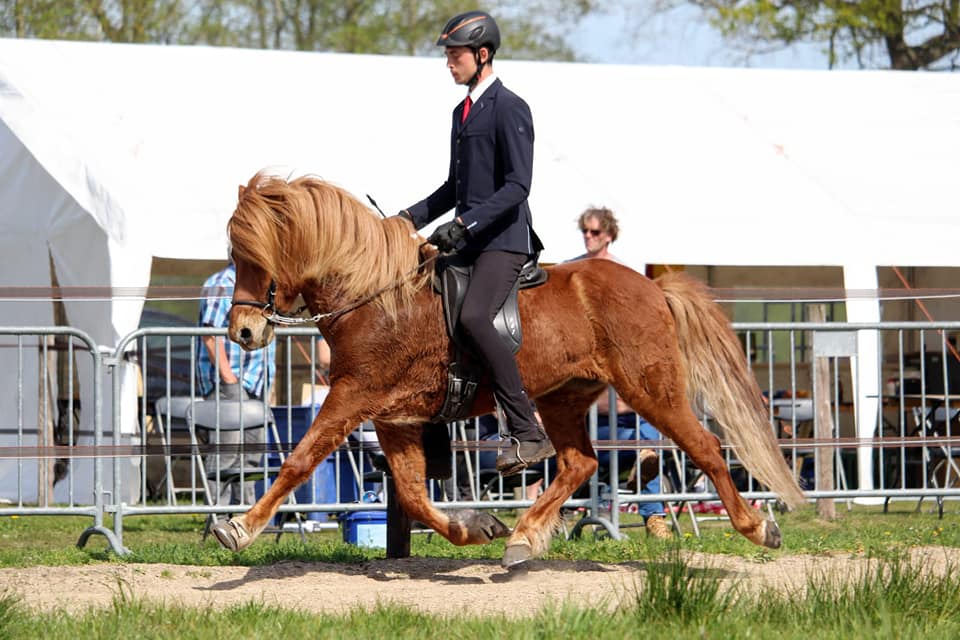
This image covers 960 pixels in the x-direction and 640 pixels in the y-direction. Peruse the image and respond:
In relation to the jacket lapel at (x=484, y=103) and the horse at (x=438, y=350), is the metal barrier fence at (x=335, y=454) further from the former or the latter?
the jacket lapel at (x=484, y=103)

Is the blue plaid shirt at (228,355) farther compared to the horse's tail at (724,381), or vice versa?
the blue plaid shirt at (228,355)

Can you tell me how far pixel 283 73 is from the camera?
40.9 feet

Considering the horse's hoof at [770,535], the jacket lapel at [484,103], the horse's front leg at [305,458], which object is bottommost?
the horse's hoof at [770,535]

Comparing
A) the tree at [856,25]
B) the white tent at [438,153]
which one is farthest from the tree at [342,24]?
the white tent at [438,153]

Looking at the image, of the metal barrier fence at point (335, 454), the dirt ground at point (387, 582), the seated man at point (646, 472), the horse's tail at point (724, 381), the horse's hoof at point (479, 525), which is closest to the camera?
the dirt ground at point (387, 582)

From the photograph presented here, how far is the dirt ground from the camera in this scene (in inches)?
215

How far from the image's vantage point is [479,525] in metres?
6.32

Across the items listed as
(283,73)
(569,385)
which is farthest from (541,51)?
(569,385)

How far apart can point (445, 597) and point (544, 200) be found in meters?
6.73

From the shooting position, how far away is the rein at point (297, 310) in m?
6.02

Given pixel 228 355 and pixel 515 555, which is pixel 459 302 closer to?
pixel 515 555

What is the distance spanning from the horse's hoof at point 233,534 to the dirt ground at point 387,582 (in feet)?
0.74

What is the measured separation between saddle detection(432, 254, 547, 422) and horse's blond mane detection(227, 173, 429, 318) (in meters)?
0.15

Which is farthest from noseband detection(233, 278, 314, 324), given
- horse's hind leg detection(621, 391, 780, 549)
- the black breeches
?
horse's hind leg detection(621, 391, 780, 549)
